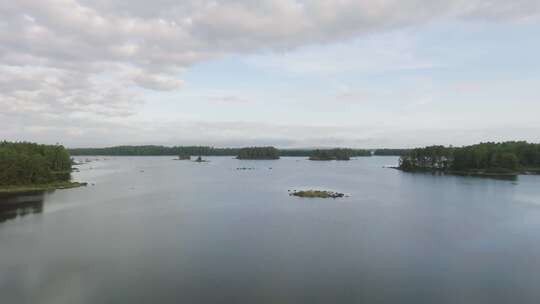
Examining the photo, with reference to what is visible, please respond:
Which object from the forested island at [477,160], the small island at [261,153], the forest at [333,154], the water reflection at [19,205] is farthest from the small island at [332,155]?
the water reflection at [19,205]

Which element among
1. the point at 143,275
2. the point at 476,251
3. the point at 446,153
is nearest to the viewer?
the point at 143,275

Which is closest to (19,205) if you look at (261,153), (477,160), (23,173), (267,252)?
(23,173)

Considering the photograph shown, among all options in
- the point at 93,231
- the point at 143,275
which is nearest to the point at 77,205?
the point at 93,231

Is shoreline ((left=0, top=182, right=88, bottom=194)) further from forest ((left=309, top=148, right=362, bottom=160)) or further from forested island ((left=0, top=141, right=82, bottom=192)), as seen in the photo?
forest ((left=309, top=148, right=362, bottom=160))

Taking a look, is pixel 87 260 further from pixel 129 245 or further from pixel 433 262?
pixel 433 262

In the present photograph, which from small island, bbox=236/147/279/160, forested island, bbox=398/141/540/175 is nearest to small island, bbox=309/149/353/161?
small island, bbox=236/147/279/160

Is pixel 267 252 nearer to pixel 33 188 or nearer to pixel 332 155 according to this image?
pixel 33 188

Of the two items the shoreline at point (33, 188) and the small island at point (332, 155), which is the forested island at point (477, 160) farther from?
the shoreline at point (33, 188)
